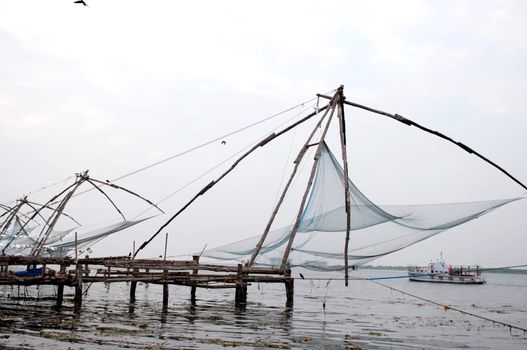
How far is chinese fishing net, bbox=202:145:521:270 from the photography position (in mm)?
12266

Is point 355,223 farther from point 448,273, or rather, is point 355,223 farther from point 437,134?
point 448,273

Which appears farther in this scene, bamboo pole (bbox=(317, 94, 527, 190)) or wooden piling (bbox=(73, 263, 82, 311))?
wooden piling (bbox=(73, 263, 82, 311))

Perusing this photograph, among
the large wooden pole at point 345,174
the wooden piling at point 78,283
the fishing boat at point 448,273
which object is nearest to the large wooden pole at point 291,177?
the large wooden pole at point 345,174

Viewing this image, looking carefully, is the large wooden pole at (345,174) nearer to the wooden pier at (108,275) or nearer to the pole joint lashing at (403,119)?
the pole joint lashing at (403,119)

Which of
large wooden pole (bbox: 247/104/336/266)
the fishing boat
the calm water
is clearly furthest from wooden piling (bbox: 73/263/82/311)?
the fishing boat

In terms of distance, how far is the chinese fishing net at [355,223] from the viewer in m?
12.3

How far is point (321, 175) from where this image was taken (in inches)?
557

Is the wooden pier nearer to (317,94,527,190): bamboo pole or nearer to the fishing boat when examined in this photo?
(317,94,527,190): bamboo pole

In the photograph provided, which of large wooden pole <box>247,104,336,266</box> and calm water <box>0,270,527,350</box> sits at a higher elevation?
large wooden pole <box>247,104,336,266</box>

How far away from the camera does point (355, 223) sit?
13.4 meters

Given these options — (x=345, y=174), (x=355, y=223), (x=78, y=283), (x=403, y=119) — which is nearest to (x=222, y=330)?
(x=355, y=223)

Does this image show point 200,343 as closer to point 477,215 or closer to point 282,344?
point 282,344

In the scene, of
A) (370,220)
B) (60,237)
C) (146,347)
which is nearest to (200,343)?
(146,347)

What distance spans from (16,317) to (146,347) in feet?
18.2
